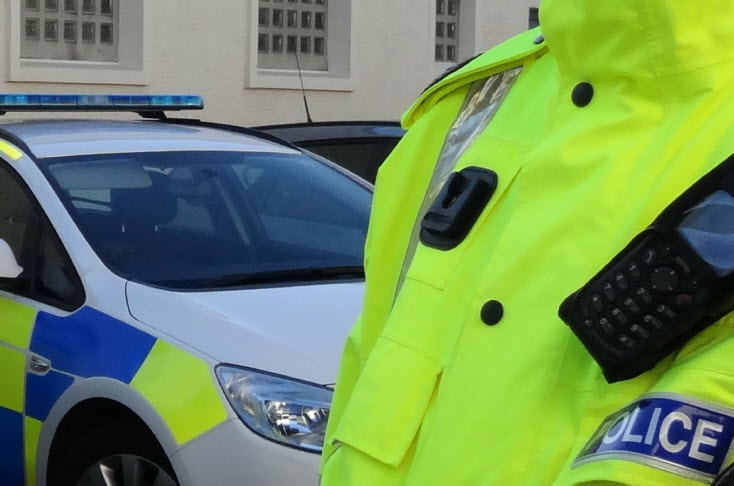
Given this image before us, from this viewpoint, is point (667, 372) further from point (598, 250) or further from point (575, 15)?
point (575, 15)

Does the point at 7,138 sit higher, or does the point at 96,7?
the point at 96,7

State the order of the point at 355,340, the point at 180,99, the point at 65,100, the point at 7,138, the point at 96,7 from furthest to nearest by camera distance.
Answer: the point at 96,7 → the point at 180,99 → the point at 65,100 → the point at 7,138 → the point at 355,340

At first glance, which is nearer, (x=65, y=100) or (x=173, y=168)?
(x=173, y=168)

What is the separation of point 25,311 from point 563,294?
283 cm

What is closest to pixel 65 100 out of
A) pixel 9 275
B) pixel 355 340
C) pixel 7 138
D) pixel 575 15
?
pixel 7 138

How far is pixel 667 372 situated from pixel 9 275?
304cm

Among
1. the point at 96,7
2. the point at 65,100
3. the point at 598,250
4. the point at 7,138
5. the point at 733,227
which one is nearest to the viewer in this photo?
the point at 733,227

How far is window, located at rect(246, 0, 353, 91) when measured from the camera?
455 inches

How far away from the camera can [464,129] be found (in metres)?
1.40

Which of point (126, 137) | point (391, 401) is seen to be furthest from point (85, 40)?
point (391, 401)

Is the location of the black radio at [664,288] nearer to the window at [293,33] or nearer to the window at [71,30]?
the window at [71,30]

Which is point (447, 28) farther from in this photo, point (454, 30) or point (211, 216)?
point (211, 216)

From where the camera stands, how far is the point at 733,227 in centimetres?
99

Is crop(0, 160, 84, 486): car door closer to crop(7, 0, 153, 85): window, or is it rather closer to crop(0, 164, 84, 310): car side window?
crop(0, 164, 84, 310): car side window
